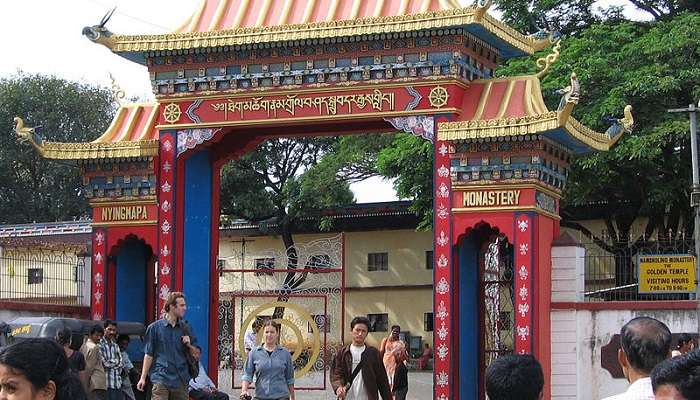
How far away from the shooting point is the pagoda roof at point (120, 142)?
803 inches

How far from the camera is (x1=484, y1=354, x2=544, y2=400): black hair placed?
592 cm

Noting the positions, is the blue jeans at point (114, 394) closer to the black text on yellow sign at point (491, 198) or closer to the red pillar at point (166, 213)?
the red pillar at point (166, 213)

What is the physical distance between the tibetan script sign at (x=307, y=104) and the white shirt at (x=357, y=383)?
21.2ft

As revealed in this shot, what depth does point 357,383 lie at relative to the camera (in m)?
13.4

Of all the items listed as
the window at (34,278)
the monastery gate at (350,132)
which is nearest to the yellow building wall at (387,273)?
the window at (34,278)

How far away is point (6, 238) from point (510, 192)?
2134 centimetres

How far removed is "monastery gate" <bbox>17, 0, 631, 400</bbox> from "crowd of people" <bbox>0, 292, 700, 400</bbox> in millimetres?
1761

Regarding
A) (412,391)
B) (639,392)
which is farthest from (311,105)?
(639,392)

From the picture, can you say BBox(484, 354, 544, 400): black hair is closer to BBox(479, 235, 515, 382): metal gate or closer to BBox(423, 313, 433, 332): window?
BBox(479, 235, 515, 382): metal gate

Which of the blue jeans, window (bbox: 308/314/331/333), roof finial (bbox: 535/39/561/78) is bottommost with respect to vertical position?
the blue jeans

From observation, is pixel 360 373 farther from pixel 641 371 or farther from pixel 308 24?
pixel 308 24

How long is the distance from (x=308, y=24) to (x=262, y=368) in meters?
6.30

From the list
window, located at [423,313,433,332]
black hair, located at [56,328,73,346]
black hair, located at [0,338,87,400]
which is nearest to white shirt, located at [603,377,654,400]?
black hair, located at [0,338,87,400]

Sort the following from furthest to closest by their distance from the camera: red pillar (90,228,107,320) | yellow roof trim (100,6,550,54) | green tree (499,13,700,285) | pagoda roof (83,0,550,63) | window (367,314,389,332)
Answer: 1. window (367,314,389,332)
2. green tree (499,13,700,285)
3. red pillar (90,228,107,320)
4. pagoda roof (83,0,550,63)
5. yellow roof trim (100,6,550,54)
